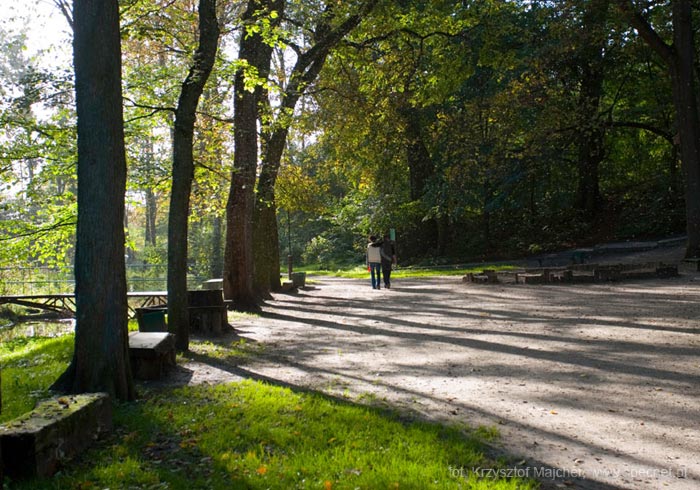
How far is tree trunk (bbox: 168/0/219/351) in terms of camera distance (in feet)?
29.8

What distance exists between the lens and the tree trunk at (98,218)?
613 centimetres

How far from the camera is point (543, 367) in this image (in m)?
7.54

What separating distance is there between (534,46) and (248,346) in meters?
17.6

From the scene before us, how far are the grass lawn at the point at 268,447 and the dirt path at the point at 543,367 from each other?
0.58 metres

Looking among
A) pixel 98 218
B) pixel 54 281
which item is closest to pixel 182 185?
pixel 98 218

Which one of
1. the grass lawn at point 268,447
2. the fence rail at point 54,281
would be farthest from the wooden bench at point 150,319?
the fence rail at point 54,281

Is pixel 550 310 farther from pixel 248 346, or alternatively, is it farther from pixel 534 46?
pixel 534 46

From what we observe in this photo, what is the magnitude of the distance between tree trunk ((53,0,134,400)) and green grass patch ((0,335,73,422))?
1.57 feet

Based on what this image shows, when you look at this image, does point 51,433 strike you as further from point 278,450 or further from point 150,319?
point 150,319

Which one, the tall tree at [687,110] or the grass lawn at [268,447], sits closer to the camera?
the grass lawn at [268,447]

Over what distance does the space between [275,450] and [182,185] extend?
5555 millimetres

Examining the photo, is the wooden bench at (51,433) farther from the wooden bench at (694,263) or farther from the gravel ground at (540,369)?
the wooden bench at (694,263)

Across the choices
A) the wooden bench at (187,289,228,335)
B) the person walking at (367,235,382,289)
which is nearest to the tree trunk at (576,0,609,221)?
the person walking at (367,235,382,289)

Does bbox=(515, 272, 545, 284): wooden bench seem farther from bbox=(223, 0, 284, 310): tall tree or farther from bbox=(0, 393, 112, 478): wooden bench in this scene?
bbox=(0, 393, 112, 478): wooden bench
